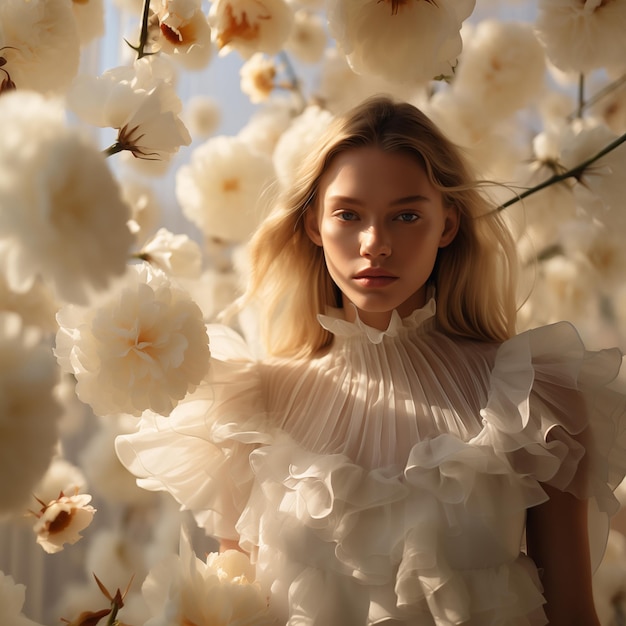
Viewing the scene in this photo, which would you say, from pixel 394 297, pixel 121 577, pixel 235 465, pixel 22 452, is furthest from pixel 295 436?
pixel 22 452

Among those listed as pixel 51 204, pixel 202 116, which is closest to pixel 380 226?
pixel 51 204

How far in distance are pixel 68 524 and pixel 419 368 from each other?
1.30 feet

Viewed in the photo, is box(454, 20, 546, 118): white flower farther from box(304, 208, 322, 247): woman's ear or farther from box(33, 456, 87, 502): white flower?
box(33, 456, 87, 502): white flower

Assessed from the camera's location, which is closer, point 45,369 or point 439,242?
point 45,369

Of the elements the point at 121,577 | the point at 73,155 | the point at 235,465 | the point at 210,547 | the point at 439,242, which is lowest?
the point at 210,547

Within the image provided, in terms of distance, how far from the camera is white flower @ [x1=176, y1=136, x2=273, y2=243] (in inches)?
38.5

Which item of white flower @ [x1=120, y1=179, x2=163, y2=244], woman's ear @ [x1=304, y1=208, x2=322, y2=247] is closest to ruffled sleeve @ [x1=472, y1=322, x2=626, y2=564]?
woman's ear @ [x1=304, y1=208, x2=322, y2=247]

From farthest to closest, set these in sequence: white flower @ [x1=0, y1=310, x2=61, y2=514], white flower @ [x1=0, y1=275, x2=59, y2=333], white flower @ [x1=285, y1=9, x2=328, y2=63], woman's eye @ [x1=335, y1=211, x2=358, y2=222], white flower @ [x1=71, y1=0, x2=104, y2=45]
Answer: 1. white flower @ [x1=285, y1=9, x2=328, y2=63]
2. woman's eye @ [x1=335, y1=211, x2=358, y2=222]
3. white flower @ [x1=71, y1=0, x2=104, y2=45]
4. white flower @ [x1=0, y1=275, x2=59, y2=333]
5. white flower @ [x1=0, y1=310, x2=61, y2=514]

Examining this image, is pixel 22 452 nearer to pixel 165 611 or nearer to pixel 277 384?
pixel 165 611

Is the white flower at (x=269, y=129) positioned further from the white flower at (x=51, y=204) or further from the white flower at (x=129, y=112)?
the white flower at (x=51, y=204)

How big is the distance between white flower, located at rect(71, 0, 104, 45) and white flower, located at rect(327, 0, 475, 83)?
0.71 ft

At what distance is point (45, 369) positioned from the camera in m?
0.33

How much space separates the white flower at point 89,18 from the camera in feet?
2.17

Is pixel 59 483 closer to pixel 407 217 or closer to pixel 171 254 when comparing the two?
pixel 171 254
